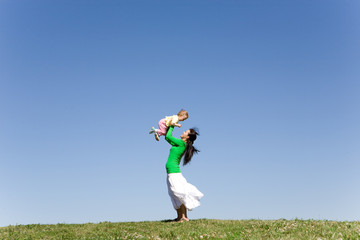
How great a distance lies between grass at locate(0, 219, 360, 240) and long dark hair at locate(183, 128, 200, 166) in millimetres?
2656

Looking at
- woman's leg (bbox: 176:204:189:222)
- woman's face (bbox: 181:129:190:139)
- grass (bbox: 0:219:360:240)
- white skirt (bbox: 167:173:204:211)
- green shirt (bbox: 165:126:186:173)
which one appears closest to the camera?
grass (bbox: 0:219:360:240)

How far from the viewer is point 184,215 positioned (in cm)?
Answer: 1658

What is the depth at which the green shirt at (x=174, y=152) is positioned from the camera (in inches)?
643

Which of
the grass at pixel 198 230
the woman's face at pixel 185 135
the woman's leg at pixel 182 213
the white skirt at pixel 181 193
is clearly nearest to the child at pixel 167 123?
the woman's face at pixel 185 135

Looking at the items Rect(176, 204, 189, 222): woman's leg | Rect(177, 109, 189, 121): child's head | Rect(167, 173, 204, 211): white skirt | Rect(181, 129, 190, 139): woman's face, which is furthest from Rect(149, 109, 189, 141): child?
Rect(176, 204, 189, 222): woman's leg

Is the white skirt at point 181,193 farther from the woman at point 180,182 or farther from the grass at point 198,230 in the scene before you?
the grass at point 198,230

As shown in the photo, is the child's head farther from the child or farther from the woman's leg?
the woman's leg

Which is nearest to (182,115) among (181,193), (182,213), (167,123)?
(167,123)

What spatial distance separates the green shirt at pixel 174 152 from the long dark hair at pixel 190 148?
22cm

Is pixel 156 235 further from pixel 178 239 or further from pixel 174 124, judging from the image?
pixel 174 124

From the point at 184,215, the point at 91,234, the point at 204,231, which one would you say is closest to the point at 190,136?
the point at 184,215

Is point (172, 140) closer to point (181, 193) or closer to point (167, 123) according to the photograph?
point (167, 123)

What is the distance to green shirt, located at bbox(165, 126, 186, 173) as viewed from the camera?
16344mm

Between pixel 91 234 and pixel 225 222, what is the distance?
5339 millimetres
